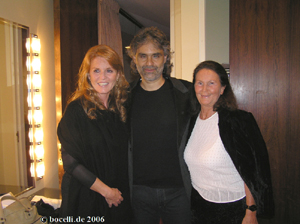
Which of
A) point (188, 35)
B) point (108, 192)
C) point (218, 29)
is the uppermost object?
point (218, 29)

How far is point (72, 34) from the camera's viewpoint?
8.20 ft

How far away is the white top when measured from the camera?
1.13m

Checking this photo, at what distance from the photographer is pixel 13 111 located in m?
2.00

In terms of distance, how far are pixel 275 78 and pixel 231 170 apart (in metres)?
1.17

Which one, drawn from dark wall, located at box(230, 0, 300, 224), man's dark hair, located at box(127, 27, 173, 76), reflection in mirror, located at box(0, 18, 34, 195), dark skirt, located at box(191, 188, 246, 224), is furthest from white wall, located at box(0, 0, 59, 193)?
dark wall, located at box(230, 0, 300, 224)

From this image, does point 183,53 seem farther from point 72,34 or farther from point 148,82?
point 72,34

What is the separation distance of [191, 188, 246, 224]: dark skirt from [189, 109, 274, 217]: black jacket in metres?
0.09

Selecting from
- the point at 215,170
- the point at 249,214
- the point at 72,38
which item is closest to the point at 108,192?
the point at 215,170

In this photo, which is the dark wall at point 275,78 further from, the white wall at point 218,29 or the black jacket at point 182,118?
the white wall at point 218,29

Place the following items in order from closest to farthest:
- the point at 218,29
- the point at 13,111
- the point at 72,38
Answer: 1. the point at 13,111
2. the point at 72,38
3. the point at 218,29

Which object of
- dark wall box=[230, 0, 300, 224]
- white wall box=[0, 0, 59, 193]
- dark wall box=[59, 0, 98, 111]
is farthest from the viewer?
Result: dark wall box=[59, 0, 98, 111]

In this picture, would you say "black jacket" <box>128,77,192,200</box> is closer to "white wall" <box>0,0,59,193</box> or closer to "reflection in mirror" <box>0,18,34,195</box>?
"reflection in mirror" <box>0,18,34,195</box>

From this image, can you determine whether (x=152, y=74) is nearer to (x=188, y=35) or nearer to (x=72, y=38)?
(x=188, y=35)

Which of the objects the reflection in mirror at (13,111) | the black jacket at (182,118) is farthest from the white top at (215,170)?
the reflection in mirror at (13,111)
